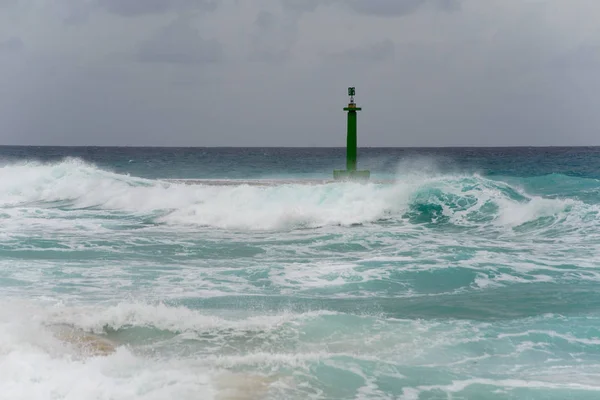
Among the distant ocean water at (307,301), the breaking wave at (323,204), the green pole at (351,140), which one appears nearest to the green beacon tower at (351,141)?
the green pole at (351,140)

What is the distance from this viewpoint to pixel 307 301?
31.0 ft

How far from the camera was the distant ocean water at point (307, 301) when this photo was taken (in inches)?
245

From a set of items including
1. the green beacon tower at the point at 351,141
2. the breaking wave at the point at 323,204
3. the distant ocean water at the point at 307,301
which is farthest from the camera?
the green beacon tower at the point at 351,141

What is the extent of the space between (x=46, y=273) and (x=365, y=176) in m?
16.1

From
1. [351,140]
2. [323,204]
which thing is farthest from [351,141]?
[323,204]

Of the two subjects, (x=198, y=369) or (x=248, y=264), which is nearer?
(x=198, y=369)

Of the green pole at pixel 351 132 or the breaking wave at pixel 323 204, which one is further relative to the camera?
the green pole at pixel 351 132

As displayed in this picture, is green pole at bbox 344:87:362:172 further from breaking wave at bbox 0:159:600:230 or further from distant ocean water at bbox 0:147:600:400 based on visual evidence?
distant ocean water at bbox 0:147:600:400

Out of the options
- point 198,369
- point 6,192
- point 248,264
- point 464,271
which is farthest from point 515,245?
point 6,192

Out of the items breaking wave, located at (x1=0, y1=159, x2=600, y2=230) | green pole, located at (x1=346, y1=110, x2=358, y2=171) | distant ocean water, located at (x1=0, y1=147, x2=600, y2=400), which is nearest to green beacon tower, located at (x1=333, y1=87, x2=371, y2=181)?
green pole, located at (x1=346, y1=110, x2=358, y2=171)

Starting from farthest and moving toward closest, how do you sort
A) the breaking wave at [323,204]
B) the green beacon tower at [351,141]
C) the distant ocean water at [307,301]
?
1. the green beacon tower at [351,141]
2. the breaking wave at [323,204]
3. the distant ocean water at [307,301]

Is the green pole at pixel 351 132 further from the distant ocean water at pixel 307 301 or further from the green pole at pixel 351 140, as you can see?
the distant ocean water at pixel 307 301

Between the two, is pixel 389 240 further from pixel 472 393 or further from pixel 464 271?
pixel 472 393

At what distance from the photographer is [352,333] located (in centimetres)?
774
